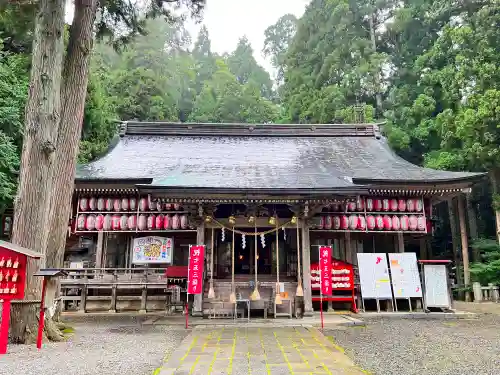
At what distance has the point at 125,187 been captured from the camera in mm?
11758

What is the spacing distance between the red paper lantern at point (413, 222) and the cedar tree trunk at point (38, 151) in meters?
10.2

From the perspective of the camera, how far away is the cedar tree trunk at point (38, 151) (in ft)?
Answer: 20.7

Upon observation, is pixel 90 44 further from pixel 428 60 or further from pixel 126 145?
pixel 428 60

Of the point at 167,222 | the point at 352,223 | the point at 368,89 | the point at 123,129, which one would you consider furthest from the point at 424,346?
the point at 368,89

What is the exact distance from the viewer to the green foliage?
14572 millimetres

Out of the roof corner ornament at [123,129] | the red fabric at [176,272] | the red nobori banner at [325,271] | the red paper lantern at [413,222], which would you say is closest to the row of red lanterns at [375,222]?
the red paper lantern at [413,222]

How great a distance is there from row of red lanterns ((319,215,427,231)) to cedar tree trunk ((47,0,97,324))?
7.14m

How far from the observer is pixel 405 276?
1057 centimetres

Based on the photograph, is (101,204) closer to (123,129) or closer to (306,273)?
(123,129)

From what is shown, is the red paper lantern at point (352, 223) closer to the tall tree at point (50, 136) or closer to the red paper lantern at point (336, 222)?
the red paper lantern at point (336, 222)

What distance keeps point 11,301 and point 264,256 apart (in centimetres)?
782

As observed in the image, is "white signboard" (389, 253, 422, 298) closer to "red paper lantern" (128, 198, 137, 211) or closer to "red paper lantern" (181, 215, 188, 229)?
"red paper lantern" (181, 215, 188, 229)

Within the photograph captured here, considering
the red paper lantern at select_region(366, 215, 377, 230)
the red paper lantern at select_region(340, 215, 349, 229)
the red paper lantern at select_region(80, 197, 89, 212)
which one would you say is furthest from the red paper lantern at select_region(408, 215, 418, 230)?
the red paper lantern at select_region(80, 197, 89, 212)

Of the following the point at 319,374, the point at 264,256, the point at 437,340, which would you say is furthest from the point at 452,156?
the point at 319,374
